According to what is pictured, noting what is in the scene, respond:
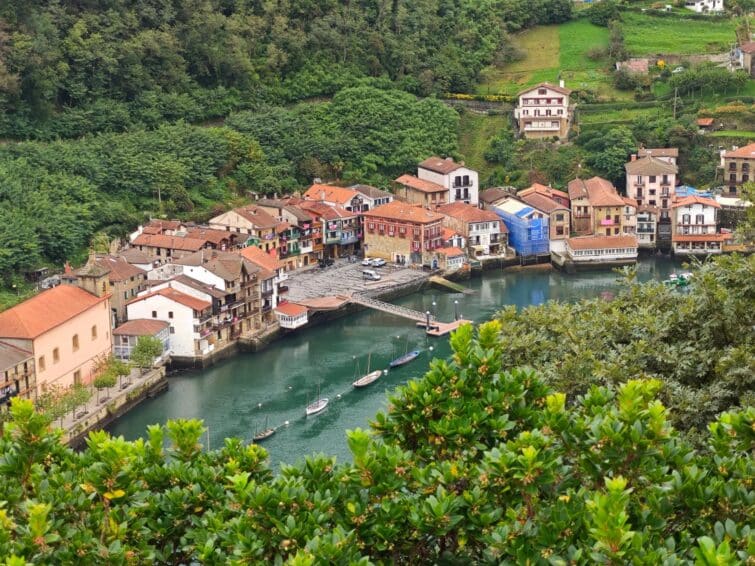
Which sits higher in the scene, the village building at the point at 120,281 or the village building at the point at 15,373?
the village building at the point at 120,281

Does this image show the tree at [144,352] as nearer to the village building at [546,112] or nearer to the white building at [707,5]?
the village building at [546,112]

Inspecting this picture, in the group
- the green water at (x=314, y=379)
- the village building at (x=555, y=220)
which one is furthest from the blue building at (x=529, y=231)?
the green water at (x=314, y=379)

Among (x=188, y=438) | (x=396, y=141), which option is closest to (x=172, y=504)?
(x=188, y=438)

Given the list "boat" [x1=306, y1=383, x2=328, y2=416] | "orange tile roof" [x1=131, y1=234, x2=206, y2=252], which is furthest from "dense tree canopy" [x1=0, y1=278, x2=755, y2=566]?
"orange tile roof" [x1=131, y1=234, x2=206, y2=252]

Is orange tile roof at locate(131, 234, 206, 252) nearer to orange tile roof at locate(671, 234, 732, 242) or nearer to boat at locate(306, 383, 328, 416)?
boat at locate(306, 383, 328, 416)

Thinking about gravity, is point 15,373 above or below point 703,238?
Result: below

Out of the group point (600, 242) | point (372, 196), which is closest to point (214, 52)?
point (372, 196)

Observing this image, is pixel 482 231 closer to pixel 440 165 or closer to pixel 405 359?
pixel 440 165
